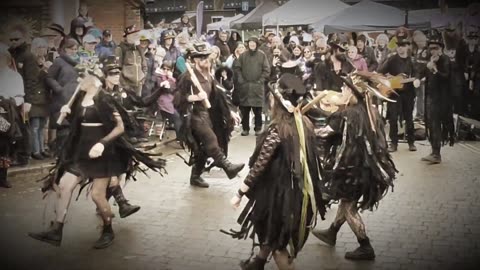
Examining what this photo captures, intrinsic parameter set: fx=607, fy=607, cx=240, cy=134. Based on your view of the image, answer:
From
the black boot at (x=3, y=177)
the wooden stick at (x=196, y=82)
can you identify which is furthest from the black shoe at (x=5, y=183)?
the wooden stick at (x=196, y=82)

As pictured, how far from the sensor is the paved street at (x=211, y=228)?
3957 millimetres

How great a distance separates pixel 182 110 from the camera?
5.73 m

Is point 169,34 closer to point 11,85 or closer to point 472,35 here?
point 11,85

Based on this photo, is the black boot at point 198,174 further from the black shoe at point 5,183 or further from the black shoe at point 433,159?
the black shoe at point 433,159

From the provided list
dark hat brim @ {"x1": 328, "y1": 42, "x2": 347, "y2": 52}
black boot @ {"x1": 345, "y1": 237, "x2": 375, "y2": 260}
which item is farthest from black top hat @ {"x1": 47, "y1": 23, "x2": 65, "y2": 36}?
dark hat brim @ {"x1": 328, "y1": 42, "x2": 347, "y2": 52}

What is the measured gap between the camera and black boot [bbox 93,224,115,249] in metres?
4.23

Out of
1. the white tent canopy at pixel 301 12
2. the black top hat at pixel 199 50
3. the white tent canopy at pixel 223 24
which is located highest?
the white tent canopy at pixel 301 12

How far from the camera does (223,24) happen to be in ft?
17.3

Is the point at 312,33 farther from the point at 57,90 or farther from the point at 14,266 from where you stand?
the point at 14,266

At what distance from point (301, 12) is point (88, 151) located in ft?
8.14

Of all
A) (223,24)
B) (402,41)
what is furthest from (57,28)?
(402,41)

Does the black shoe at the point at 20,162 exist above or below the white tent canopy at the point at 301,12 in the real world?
below

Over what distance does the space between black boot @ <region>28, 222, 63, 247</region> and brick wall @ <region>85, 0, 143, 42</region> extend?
1.65m

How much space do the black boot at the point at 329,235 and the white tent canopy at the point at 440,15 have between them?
1701 millimetres
